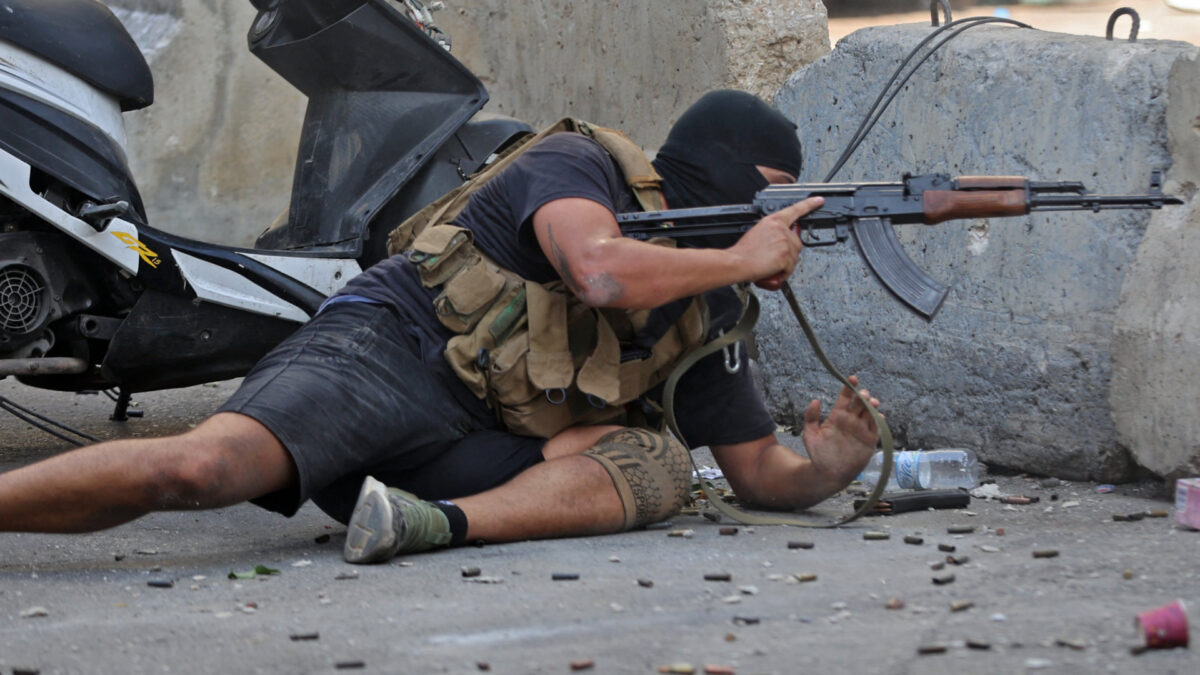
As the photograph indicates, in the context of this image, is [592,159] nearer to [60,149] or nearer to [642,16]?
[60,149]

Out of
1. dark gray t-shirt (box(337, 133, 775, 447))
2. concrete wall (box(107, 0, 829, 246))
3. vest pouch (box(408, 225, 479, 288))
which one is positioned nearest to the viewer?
dark gray t-shirt (box(337, 133, 775, 447))

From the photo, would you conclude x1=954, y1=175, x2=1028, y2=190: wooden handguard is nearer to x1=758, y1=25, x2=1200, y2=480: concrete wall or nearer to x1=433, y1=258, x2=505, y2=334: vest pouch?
x1=758, y1=25, x2=1200, y2=480: concrete wall

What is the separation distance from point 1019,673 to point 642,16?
12.5 ft

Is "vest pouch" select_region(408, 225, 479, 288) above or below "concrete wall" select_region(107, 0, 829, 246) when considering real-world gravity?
below

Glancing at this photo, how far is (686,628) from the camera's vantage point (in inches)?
79.1

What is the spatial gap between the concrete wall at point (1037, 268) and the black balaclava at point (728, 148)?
0.86 metres

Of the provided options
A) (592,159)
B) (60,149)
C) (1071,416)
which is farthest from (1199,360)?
(60,149)

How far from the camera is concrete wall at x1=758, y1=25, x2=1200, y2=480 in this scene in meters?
3.03

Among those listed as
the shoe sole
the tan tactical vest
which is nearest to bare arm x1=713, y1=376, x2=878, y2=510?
the tan tactical vest

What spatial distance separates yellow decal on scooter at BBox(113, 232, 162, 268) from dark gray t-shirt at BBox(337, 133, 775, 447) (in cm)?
89

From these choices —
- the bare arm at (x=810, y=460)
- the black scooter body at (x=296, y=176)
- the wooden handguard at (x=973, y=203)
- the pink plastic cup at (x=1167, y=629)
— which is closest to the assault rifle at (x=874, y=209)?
the wooden handguard at (x=973, y=203)

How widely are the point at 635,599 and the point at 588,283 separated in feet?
2.15

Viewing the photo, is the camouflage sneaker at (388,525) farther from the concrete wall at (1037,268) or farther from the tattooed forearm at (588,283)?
the concrete wall at (1037,268)

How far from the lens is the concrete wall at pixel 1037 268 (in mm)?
3029
